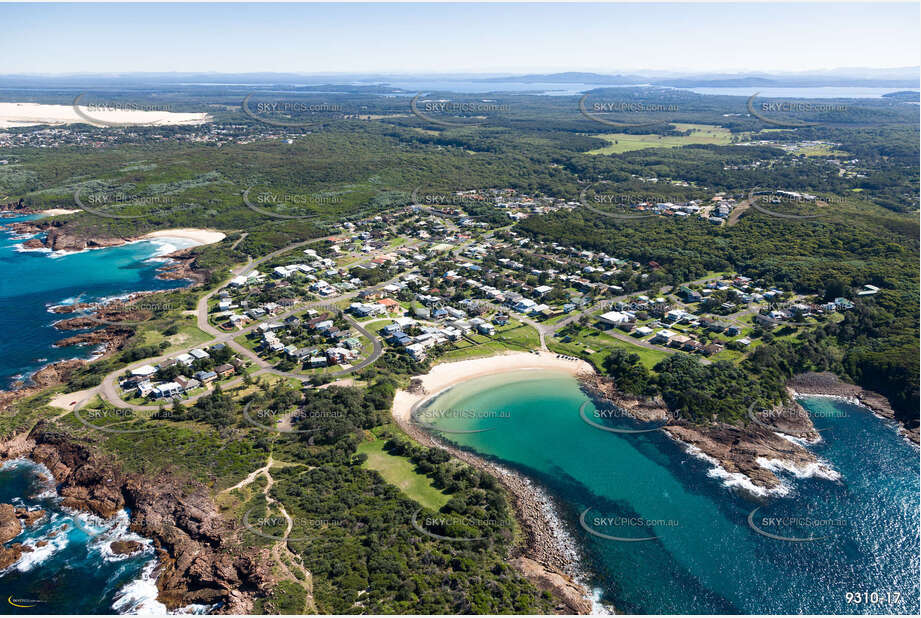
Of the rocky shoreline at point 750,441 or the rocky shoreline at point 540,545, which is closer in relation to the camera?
the rocky shoreline at point 540,545

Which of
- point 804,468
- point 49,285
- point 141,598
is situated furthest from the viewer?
point 49,285

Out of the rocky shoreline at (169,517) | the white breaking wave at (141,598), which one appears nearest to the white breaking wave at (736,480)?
the rocky shoreline at (169,517)

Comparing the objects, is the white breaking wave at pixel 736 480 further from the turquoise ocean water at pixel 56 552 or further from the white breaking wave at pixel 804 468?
the turquoise ocean water at pixel 56 552

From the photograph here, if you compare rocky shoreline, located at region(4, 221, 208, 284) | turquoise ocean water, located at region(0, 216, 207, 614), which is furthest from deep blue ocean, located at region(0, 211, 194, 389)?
rocky shoreline, located at region(4, 221, 208, 284)

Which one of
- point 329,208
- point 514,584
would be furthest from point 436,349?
point 329,208

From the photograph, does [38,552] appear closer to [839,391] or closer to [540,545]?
[540,545]

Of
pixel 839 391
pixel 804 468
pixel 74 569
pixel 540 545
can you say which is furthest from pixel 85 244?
pixel 839 391

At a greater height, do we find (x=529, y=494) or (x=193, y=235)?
(x=193, y=235)
